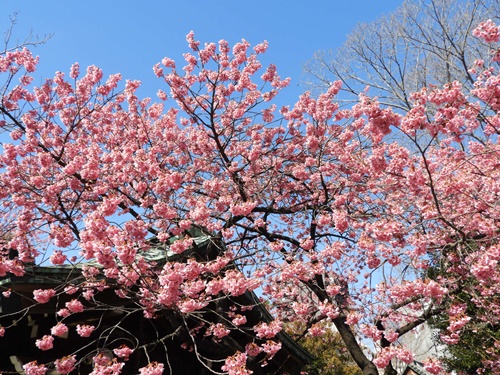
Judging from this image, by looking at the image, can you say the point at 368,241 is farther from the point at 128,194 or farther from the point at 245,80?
the point at 245,80

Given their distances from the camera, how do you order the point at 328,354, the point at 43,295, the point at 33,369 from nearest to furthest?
the point at 33,369
the point at 43,295
the point at 328,354

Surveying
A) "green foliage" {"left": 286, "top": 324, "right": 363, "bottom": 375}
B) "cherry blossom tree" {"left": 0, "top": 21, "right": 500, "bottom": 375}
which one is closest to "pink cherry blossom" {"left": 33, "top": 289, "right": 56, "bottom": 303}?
"cherry blossom tree" {"left": 0, "top": 21, "right": 500, "bottom": 375}

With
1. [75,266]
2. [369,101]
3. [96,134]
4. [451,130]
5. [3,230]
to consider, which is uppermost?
[96,134]

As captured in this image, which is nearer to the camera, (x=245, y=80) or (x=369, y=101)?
(x=369, y=101)

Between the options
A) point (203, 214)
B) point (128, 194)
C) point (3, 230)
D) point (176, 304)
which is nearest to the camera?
point (176, 304)

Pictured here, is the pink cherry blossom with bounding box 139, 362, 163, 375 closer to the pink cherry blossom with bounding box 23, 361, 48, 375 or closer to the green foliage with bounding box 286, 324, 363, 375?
the pink cherry blossom with bounding box 23, 361, 48, 375

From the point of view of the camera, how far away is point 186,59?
11.0 m

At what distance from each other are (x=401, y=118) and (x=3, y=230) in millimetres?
8981

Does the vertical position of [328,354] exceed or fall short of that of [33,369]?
it falls short

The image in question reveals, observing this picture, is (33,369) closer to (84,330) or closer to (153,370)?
(84,330)

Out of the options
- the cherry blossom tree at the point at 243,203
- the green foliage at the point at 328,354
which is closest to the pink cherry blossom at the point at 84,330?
the cherry blossom tree at the point at 243,203

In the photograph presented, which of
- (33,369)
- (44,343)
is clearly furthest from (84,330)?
(33,369)

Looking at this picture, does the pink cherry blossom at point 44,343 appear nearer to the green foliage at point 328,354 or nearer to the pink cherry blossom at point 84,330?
the pink cherry blossom at point 84,330

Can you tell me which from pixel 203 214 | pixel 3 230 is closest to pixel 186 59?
pixel 203 214
